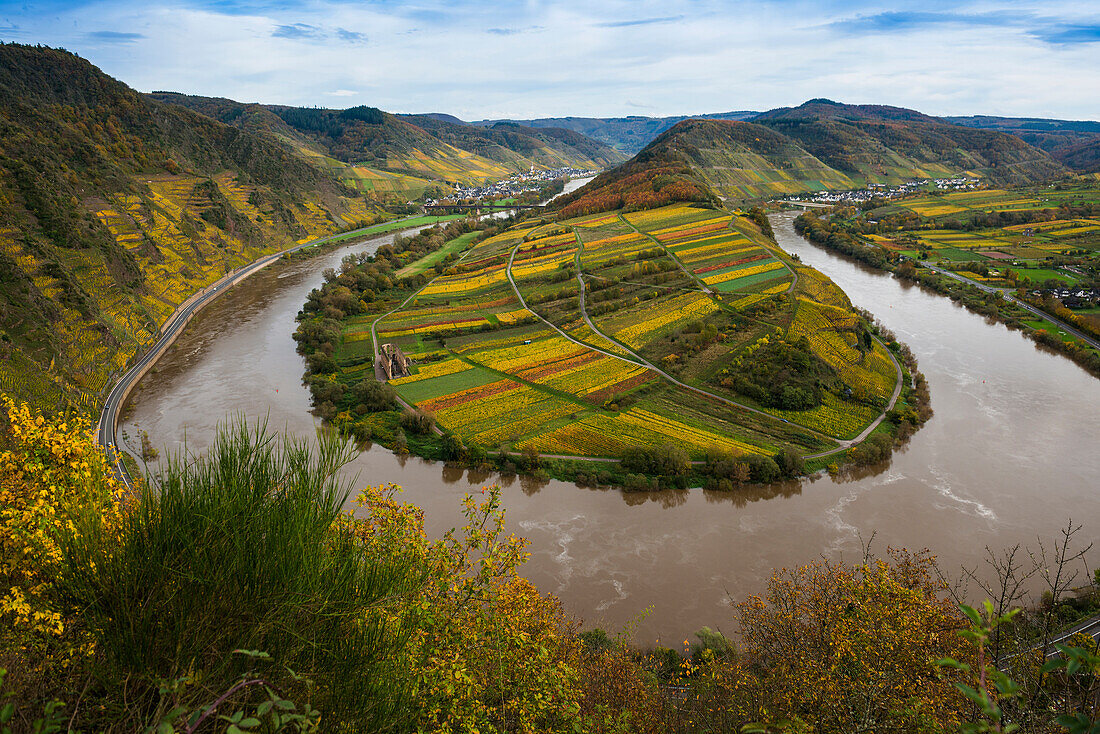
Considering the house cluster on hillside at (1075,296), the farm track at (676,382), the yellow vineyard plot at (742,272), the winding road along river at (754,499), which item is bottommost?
the winding road along river at (754,499)

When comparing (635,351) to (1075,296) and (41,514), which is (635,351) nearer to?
(41,514)

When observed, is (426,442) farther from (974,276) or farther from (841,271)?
(974,276)

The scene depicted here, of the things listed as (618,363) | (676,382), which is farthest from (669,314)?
(676,382)

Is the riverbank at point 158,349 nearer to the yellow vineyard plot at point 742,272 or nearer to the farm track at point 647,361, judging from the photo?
the farm track at point 647,361

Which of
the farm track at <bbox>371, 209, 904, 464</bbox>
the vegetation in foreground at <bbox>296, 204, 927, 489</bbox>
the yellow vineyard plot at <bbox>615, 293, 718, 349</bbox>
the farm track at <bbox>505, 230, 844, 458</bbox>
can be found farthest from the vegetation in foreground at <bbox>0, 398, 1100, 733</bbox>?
the yellow vineyard plot at <bbox>615, 293, 718, 349</bbox>

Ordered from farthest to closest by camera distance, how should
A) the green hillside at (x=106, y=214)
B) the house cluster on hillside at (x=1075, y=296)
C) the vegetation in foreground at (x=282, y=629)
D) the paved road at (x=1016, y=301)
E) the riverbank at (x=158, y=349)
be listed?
the house cluster on hillside at (x=1075, y=296), the paved road at (x=1016, y=301), the green hillside at (x=106, y=214), the riverbank at (x=158, y=349), the vegetation in foreground at (x=282, y=629)

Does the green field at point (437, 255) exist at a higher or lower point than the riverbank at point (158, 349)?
higher

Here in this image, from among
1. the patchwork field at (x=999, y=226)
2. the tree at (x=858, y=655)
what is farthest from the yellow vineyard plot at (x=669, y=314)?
the patchwork field at (x=999, y=226)

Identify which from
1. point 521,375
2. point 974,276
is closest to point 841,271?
point 974,276
